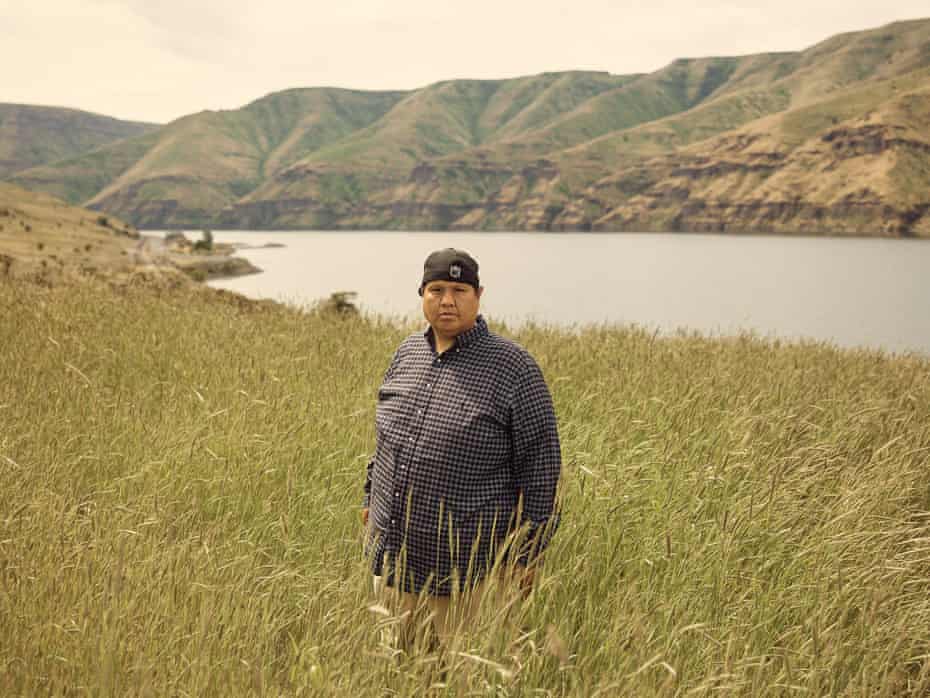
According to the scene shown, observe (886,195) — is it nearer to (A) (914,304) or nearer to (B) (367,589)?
(A) (914,304)

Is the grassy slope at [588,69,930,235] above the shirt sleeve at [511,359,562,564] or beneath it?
above

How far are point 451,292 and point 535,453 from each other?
0.70 meters

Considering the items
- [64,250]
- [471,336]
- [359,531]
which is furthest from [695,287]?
[471,336]

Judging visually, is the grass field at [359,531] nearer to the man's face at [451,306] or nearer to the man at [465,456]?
the man at [465,456]

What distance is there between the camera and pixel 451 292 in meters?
2.91

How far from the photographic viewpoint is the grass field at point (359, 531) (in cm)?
224

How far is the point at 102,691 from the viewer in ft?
6.08

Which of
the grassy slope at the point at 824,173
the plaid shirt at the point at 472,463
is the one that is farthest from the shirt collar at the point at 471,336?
the grassy slope at the point at 824,173

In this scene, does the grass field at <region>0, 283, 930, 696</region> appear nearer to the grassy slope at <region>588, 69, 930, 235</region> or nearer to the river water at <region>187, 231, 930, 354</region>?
the river water at <region>187, 231, 930, 354</region>

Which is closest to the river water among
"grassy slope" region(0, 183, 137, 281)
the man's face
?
"grassy slope" region(0, 183, 137, 281)

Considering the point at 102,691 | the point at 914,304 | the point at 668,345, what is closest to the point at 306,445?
the point at 102,691

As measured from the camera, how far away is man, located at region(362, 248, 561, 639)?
2805 millimetres

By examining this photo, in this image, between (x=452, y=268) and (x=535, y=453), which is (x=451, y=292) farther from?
(x=535, y=453)

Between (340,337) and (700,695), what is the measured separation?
23.8 ft
